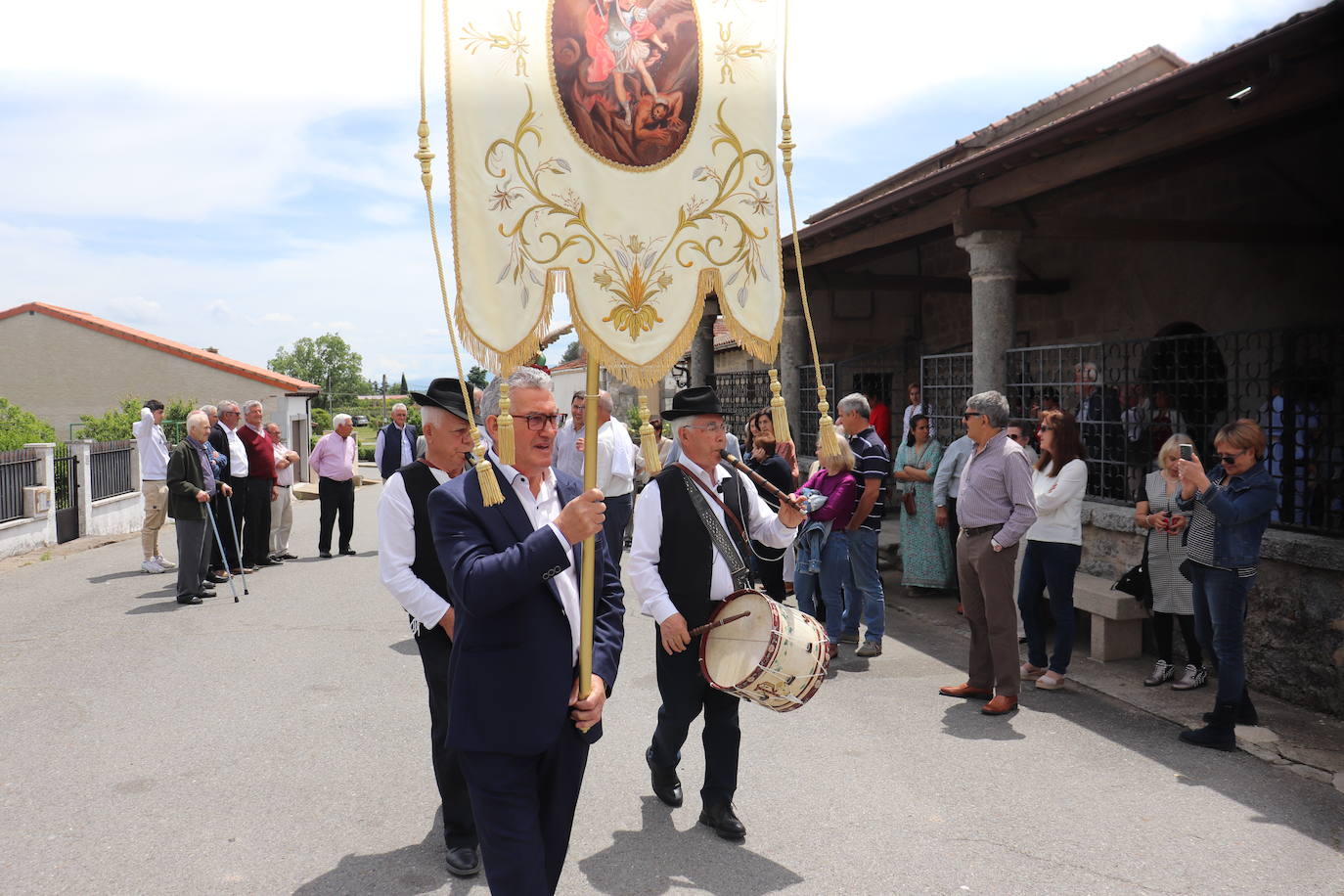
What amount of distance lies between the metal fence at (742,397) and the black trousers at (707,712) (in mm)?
10957

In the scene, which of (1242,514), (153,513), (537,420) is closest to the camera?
(537,420)

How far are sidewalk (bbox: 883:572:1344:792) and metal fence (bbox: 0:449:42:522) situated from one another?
12273 millimetres

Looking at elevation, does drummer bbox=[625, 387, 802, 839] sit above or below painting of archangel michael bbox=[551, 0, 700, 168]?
below

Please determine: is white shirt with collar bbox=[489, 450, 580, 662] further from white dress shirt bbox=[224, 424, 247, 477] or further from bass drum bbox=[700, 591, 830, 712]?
white dress shirt bbox=[224, 424, 247, 477]

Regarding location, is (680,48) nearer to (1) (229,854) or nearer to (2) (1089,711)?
(1) (229,854)

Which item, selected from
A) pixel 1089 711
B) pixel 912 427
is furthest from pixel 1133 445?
pixel 1089 711

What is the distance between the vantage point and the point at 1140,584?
6.64 metres

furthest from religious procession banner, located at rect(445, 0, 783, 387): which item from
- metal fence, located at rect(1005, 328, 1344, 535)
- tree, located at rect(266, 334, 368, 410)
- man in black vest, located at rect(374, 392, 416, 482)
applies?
tree, located at rect(266, 334, 368, 410)

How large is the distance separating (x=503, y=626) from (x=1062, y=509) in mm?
4458

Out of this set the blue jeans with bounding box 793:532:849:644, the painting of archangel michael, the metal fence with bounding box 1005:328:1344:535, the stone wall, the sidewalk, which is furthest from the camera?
the blue jeans with bounding box 793:532:849:644

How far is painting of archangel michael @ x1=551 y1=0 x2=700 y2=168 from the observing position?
3045 mm

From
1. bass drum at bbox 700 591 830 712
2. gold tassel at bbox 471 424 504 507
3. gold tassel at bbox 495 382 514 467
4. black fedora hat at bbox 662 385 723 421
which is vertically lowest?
bass drum at bbox 700 591 830 712

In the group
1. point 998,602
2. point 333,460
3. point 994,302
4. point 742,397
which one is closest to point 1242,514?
point 998,602

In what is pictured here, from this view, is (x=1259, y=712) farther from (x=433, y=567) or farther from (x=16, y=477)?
(x=16, y=477)
